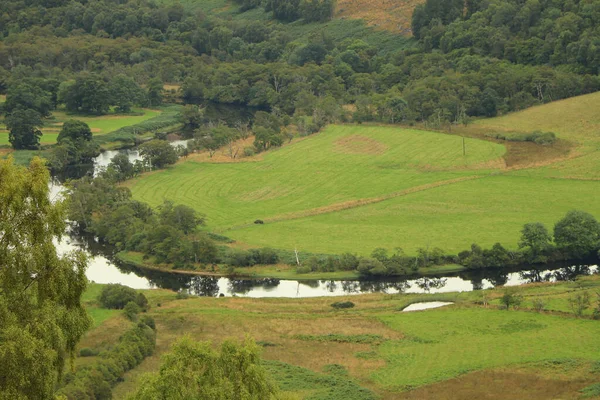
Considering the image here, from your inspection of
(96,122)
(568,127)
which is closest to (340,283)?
(568,127)

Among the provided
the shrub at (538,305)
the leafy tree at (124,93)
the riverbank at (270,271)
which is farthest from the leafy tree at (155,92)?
the shrub at (538,305)

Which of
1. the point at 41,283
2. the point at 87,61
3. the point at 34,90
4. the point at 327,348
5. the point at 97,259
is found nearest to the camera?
the point at 41,283

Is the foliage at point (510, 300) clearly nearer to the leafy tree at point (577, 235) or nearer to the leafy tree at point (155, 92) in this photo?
the leafy tree at point (577, 235)

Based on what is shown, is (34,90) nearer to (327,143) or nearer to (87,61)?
(87,61)

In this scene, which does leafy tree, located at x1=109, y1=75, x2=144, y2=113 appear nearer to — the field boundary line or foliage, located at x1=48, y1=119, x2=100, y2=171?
foliage, located at x1=48, y1=119, x2=100, y2=171

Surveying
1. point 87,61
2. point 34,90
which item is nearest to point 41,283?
point 34,90

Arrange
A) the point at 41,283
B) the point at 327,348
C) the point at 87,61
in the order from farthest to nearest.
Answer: the point at 87,61 < the point at 327,348 < the point at 41,283

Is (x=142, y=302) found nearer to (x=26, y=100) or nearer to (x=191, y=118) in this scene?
(x=26, y=100)

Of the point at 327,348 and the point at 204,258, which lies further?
the point at 204,258
